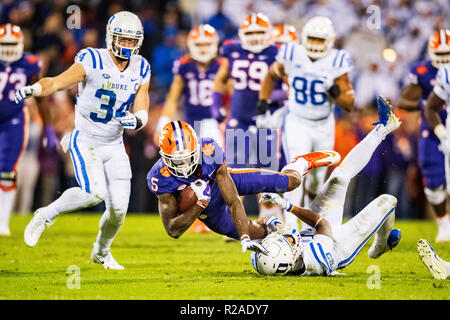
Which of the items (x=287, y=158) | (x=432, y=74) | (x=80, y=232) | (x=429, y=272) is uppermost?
(x=432, y=74)

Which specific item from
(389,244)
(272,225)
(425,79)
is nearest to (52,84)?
(272,225)

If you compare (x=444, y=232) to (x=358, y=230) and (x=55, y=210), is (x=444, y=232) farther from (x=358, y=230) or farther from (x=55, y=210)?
(x=55, y=210)

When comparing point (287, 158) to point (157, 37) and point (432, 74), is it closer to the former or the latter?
point (432, 74)

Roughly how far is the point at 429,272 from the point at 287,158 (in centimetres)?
219

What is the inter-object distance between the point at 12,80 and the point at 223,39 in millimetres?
5010

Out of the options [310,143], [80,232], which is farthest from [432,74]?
[80,232]

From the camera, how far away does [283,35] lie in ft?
31.2

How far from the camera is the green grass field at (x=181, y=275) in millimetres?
5027

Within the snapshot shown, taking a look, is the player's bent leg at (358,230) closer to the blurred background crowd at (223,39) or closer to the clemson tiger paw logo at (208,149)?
the clemson tiger paw logo at (208,149)

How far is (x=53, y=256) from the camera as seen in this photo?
24.1 feet

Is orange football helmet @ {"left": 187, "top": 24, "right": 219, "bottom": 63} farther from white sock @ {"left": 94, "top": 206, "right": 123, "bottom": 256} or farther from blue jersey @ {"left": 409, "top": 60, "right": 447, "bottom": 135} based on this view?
white sock @ {"left": 94, "top": 206, "right": 123, "bottom": 256}

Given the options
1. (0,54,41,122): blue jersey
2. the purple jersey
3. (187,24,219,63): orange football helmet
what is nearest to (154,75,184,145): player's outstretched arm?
the purple jersey

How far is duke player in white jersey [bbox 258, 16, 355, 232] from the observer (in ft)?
25.7

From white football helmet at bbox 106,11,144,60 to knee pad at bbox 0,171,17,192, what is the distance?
311cm
